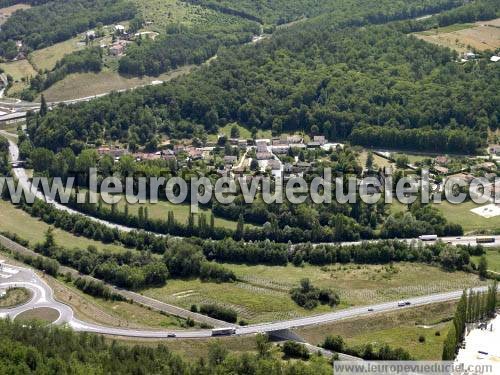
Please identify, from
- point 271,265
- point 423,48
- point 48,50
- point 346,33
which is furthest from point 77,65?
point 271,265

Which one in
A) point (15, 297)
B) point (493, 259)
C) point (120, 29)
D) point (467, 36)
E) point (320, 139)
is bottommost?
point (15, 297)

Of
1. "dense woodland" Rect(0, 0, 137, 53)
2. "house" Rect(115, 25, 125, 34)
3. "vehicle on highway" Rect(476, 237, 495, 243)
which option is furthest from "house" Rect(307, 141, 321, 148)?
"dense woodland" Rect(0, 0, 137, 53)

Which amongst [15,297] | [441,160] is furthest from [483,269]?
[15,297]

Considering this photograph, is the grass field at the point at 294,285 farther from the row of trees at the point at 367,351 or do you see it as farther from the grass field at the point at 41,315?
the grass field at the point at 41,315

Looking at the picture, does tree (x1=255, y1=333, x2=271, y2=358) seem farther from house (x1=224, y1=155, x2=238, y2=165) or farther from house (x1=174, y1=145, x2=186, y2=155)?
house (x1=174, y1=145, x2=186, y2=155)

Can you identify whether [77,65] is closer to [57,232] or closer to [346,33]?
[346,33]

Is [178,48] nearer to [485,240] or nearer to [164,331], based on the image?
[485,240]
